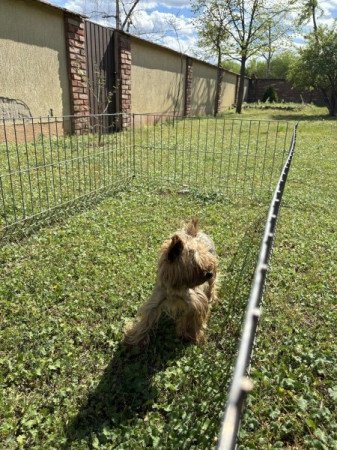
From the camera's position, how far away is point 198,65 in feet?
72.0

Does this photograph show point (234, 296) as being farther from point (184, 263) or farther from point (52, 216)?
point (52, 216)

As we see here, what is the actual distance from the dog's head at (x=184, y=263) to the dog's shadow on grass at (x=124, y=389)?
22.7 inches

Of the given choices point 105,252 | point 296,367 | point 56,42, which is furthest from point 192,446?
point 56,42

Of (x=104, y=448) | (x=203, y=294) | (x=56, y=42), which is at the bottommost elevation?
(x=104, y=448)

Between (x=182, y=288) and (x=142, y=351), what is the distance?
0.61 meters

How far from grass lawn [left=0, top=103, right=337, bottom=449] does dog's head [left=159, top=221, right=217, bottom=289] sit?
2.02ft

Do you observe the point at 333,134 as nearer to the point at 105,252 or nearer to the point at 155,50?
the point at 155,50

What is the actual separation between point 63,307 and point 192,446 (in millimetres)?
1660

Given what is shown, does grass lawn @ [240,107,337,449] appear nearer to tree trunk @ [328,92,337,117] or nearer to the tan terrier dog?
the tan terrier dog

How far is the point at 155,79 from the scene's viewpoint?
53.1 feet

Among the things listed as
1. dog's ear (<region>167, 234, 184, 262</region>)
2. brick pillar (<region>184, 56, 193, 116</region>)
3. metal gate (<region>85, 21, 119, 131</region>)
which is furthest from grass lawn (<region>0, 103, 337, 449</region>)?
brick pillar (<region>184, 56, 193, 116</region>)

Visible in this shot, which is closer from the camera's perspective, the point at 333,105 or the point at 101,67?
the point at 101,67

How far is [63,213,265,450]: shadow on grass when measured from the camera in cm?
224

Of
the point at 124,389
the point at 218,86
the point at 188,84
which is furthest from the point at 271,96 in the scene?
the point at 124,389
